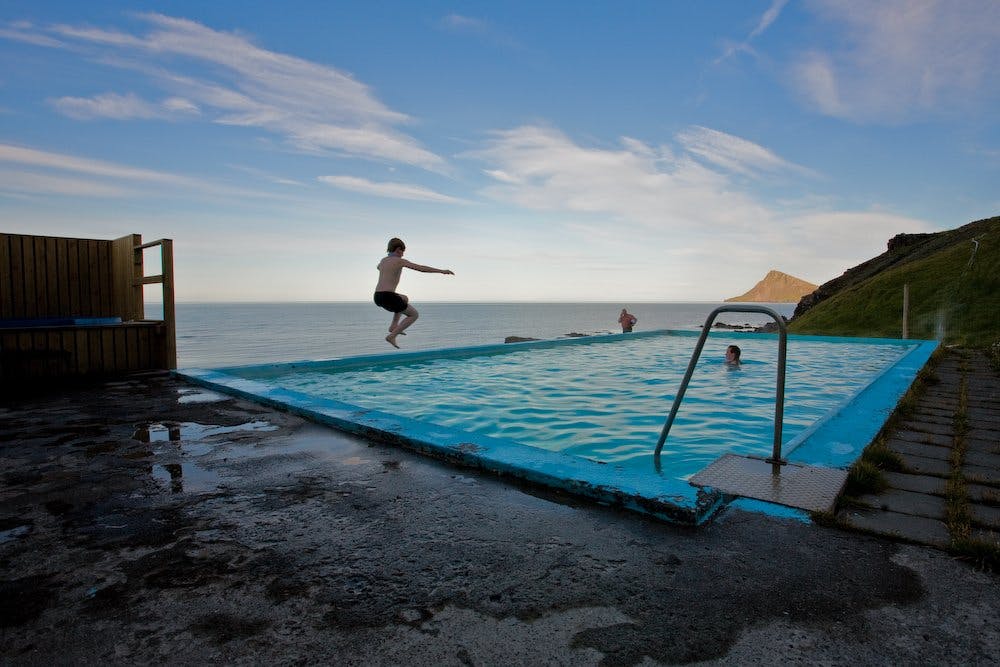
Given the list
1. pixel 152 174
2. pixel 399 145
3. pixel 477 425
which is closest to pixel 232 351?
pixel 152 174

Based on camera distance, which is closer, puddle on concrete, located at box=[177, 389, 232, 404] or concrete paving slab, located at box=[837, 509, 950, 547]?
concrete paving slab, located at box=[837, 509, 950, 547]

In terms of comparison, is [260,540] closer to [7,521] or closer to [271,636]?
[271,636]

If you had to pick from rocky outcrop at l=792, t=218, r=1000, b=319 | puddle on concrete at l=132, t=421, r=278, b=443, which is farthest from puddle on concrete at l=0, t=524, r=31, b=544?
rocky outcrop at l=792, t=218, r=1000, b=319

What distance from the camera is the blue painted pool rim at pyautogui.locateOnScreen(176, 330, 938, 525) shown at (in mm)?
2439

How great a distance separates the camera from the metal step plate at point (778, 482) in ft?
8.24

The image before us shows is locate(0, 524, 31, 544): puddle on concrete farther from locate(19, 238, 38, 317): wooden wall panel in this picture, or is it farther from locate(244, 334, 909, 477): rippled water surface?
locate(19, 238, 38, 317): wooden wall panel

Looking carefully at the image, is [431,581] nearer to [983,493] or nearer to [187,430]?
[983,493]


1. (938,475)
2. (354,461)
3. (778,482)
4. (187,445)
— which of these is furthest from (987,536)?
(187,445)

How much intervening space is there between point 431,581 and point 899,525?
81.5 inches

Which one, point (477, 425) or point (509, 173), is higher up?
point (509, 173)

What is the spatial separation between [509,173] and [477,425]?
20.3 meters

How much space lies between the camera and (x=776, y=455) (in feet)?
10.2

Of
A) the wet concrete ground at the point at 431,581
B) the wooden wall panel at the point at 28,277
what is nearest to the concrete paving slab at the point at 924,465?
the wet concrete ground at the point at 431,581

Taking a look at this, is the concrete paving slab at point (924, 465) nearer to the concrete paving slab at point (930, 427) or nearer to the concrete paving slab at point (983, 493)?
the concrete paving slab at point (983, 493)
